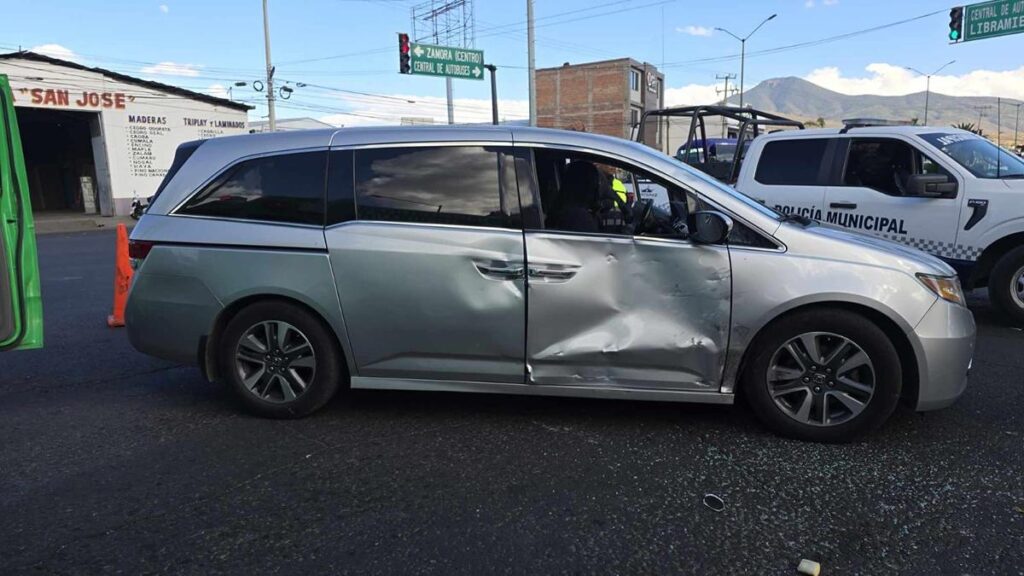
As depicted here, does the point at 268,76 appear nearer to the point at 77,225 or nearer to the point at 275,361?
the point at 77,225

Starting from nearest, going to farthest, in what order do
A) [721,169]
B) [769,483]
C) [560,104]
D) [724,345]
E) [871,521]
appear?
1. [871,521]
2. [769,483]
3. [724,345]
4. [721,169]
5. [560,104]

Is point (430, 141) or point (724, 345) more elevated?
point (430, 141)

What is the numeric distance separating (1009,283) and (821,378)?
3.94 m

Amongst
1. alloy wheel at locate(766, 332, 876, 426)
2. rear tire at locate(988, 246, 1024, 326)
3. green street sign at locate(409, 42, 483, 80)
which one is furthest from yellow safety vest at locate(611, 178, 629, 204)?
green street sign at locate(409, 42, 483, 80)

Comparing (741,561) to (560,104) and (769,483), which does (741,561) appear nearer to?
(769,483)

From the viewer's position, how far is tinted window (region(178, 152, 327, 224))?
416 cm

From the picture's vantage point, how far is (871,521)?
3.03 m

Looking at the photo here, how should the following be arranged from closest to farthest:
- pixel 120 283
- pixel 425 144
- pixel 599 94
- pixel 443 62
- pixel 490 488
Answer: pixel 490 488 → pixel 425 144 → pixel 120 283 → pixel 443 62 → pixel 599 94

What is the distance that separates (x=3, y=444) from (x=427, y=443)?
2.47 metres

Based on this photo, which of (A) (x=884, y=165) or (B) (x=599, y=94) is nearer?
(A) (x=884, y=165)

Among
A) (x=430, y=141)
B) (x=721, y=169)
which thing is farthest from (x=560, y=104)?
(x=430, y=141)

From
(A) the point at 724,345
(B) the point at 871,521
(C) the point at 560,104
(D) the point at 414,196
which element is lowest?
(B) the point at 871,521

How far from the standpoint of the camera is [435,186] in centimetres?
407

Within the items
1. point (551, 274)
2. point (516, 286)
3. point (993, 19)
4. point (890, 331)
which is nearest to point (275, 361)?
point (516, 286)
